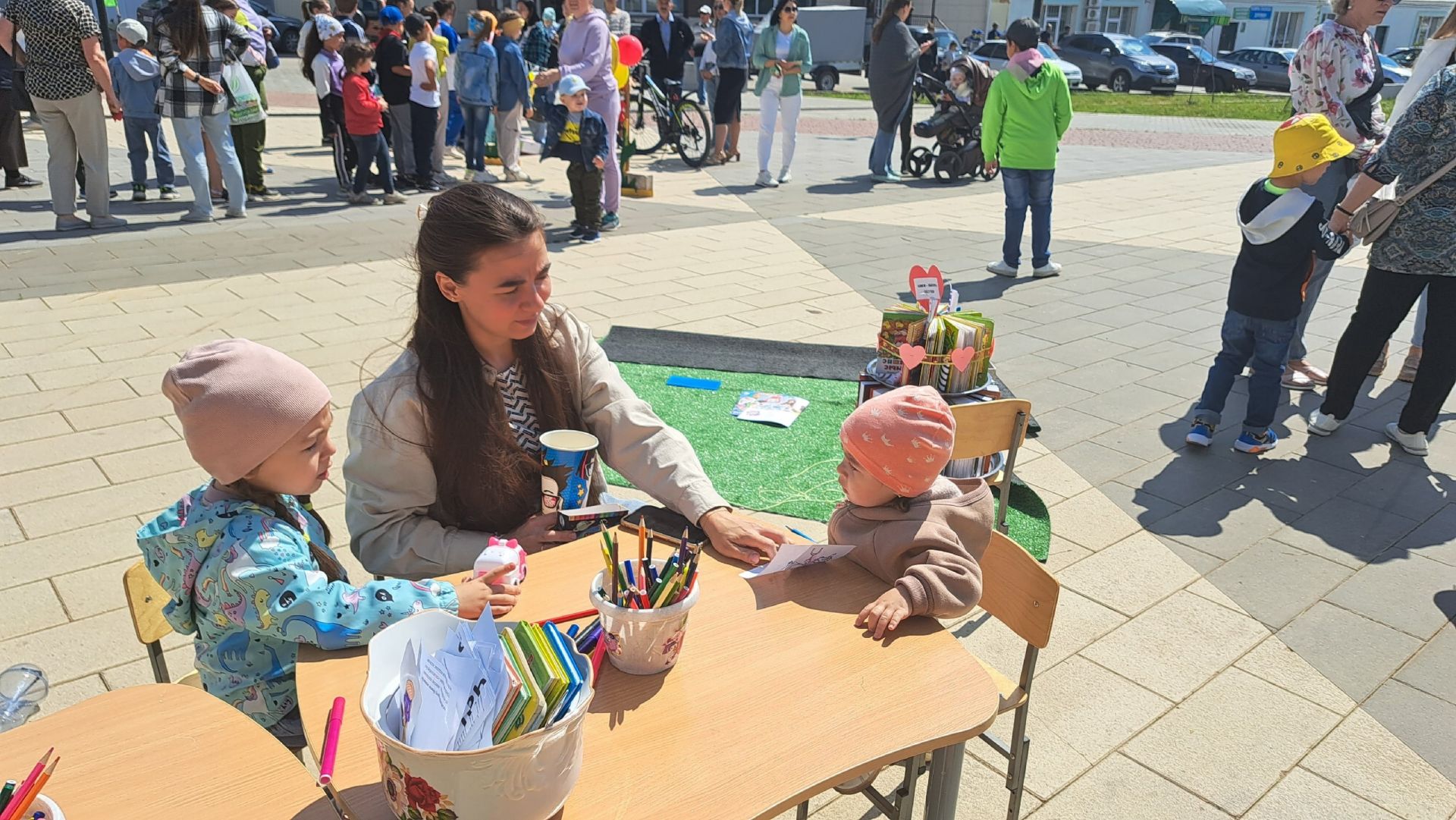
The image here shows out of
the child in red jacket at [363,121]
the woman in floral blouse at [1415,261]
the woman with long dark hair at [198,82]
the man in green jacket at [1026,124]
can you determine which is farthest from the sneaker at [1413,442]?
the woman with long dark hair at [198,82]

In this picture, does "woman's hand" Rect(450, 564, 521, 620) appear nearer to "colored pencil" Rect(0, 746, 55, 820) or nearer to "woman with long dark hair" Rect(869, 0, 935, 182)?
"colored pencil" Rect(0, 746, 55, 820)

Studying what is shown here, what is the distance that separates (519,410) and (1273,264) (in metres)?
3.61

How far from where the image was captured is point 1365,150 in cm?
502

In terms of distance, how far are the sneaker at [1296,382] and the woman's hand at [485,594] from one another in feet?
17.1

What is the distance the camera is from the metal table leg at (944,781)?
69.8 inches

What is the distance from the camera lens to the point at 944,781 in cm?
178

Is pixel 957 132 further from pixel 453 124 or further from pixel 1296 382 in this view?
pixel 1296 382

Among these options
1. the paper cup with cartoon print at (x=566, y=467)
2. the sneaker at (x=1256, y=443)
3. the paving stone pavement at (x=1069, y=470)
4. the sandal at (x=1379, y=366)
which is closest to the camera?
the paper cup with cartoon print at (x=566, y=467)

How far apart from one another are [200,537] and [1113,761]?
7.66ft

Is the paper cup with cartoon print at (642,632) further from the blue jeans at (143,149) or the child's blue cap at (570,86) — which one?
the blue jeans at (143,149)

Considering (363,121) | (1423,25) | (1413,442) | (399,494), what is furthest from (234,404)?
(1423,25)

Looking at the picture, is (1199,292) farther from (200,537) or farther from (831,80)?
(831,80)

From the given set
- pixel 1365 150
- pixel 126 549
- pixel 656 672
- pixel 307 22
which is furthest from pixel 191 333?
pixel 1365 150

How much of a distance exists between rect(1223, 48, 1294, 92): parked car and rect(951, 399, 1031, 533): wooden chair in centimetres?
2820
